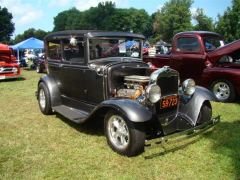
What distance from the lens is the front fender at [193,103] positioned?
3.78 m

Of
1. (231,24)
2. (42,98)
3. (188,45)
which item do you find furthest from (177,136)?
(231,24)

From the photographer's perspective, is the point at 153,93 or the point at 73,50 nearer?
the point at 153,93

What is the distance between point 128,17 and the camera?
2384 inches

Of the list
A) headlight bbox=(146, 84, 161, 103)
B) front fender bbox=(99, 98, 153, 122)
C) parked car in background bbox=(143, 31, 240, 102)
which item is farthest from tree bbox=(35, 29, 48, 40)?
headlight bbox=(146, 84, 161, 103)

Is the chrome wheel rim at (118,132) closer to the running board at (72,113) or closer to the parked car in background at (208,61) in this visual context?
the running board at (72,113)

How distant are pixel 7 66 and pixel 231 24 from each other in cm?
1702

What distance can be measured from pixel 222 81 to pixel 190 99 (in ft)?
9.05

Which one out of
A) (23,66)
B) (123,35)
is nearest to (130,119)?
(123,35)

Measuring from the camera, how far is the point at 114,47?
429 cm

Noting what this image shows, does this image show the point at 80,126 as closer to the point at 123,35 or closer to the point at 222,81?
the point at 123,35

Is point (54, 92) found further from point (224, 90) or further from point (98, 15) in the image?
point (98, 15)

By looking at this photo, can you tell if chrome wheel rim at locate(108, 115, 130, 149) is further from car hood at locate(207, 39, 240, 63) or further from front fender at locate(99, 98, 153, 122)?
car hood at locate(207, 39, 240, 63)

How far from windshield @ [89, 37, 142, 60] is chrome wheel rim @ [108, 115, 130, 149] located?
134 cm

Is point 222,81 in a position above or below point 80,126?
above
